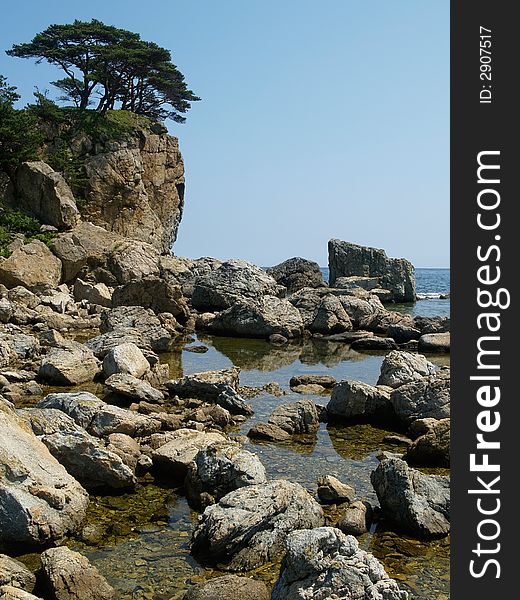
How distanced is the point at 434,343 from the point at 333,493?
16617 mm

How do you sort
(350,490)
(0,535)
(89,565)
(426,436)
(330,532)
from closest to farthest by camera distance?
(330,532) → (89,565) → (0,535) → (350,490) → (426,436)

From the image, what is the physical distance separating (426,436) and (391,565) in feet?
13.0

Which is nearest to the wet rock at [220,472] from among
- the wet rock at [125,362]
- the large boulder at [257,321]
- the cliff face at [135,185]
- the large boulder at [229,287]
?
the wet rock at [125,362]

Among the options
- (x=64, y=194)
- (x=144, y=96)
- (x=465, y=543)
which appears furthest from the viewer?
(x=144, y=96)

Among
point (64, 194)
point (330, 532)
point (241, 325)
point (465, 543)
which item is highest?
point (64, 194)

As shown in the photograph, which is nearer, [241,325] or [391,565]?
[391,565]

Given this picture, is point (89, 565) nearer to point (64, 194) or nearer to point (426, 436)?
point (426, 436)

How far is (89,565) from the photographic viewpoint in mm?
6324


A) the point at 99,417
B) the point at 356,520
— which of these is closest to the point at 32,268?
the point at 99,417

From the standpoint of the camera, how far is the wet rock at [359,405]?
43.9 ft

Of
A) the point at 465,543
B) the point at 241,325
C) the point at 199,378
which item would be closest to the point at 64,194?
the point at 241,325

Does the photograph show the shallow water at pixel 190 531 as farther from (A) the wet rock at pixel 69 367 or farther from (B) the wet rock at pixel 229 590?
(A) the wet rock at pixel 69 367

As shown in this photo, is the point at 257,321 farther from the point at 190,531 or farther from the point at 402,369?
the point at 190,531

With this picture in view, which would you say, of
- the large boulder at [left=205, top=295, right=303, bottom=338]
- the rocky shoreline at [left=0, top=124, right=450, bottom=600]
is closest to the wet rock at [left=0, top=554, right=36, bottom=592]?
the rocky shoreline at [left=0, top=124, right=450, bottom=600]
